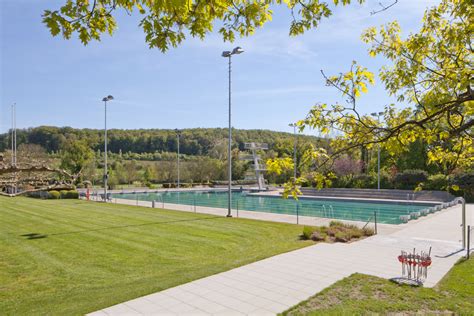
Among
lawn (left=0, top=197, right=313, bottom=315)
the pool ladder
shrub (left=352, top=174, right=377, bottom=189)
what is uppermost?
shrub (left=352, top=174, right=377, bottom=189)

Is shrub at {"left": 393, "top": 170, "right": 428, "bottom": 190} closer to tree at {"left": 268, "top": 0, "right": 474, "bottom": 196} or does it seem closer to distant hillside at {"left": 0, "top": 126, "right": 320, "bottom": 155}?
tree at {"left": 268, "top": 0, "right": 474, "bottom": 196}

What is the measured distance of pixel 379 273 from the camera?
8.70 meters

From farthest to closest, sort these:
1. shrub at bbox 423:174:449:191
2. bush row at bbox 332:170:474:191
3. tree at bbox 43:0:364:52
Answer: bush row at bbox 332:170:474:191, shrub at bbox 423:174:449:191, tree at bbox 43:0:364:52

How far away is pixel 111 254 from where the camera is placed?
1066cm

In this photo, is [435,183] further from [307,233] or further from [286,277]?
[286,277]

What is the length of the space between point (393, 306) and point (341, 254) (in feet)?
14.3

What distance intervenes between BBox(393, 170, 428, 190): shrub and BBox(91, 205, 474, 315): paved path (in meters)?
21.6

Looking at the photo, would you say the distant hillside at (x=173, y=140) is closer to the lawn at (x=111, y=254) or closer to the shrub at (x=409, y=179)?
the shrub at (x=409, y=179)

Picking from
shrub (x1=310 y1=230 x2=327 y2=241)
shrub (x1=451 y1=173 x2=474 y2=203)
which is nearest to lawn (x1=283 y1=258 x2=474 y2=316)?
shrub (x1=451 y1=173 x2=474 y2=203)

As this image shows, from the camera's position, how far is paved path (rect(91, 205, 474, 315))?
6.56m

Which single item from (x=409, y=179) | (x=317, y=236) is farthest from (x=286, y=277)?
(x=409, y=179)

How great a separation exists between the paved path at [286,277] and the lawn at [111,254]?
53cm

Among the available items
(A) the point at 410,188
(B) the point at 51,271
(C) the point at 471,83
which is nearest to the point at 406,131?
(C) the point at 471,83

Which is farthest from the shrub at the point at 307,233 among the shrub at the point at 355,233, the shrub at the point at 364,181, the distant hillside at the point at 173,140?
the distant hillside at the point at 173,140
